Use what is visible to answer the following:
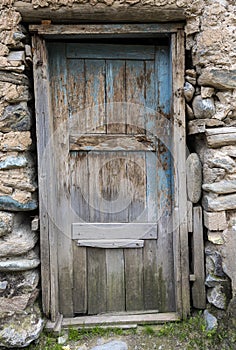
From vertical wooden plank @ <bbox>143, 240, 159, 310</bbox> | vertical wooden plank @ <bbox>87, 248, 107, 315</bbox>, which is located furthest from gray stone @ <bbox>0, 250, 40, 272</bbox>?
vertical wooden plank @ <bbox>143, 240, 159, 310</bbox>

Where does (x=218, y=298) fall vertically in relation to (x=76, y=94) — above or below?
→ below

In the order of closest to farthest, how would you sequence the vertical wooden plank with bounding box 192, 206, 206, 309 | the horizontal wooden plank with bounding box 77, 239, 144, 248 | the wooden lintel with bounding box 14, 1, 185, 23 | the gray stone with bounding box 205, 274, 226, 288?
the wooden lintel with bounding box 14, 1, 185, 23 < the gray stone with bounding box 205, 274, 226, 288 < the vertical wooden plank with bounding box 192, 206, 206, 309 < the horizontal wooden plank with bounding box 77, 239, 144, 248

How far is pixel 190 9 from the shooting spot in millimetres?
2127

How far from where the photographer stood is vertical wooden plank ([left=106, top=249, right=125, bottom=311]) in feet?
8.13

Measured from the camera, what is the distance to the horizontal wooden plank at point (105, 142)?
7.85ft

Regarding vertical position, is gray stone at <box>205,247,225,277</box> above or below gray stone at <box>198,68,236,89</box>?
below

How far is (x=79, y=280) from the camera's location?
2.49 meters

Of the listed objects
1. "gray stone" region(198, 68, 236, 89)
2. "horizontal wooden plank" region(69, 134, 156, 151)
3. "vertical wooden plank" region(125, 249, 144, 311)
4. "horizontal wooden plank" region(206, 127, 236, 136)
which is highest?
"gray stone" region(198, 68, 236, 89)

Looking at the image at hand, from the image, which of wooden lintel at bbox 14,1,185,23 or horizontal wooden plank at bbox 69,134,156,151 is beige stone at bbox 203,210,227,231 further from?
wooden lintel at bbox 14,1,185,23

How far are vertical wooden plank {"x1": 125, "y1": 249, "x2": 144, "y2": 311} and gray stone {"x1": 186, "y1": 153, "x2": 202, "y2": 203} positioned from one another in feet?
2.10

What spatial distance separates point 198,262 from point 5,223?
53.5 inches

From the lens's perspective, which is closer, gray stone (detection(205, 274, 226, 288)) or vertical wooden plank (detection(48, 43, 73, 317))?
gray stone (detection(205, 274, 226, 288))

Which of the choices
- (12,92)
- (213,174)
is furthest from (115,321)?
(12,92)

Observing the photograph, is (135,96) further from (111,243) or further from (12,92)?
(111,243)
